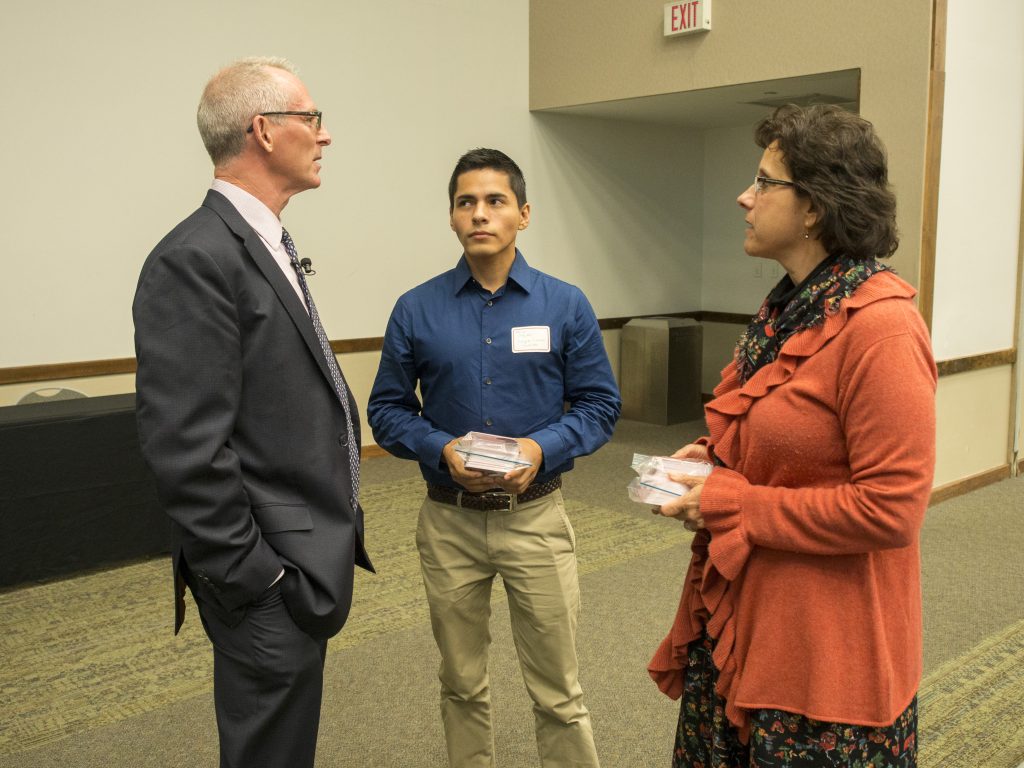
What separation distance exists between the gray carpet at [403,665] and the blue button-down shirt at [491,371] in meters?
1.00

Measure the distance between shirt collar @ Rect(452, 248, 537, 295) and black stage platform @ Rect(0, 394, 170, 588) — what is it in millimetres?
2446

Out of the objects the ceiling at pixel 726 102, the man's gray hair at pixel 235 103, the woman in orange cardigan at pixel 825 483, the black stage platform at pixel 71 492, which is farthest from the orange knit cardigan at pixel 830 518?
the ceiling at pixel 726 102

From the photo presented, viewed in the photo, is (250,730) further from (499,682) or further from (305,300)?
(499,682)

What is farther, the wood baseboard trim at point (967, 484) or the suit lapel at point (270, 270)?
the wood baseboard trim at point (967, 484)

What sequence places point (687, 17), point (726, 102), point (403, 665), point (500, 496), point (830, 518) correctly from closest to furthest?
point (830, 518), point (500, 496), point (403, 665), point (687, 17), point (726, 102)

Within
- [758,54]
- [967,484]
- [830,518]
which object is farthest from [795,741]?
[758,54]

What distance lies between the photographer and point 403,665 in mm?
3098

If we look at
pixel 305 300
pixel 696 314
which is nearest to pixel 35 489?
pixel 305 300

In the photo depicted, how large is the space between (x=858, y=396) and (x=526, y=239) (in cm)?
569

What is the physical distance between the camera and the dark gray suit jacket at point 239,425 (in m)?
1.44

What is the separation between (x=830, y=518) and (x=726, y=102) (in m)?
5.53

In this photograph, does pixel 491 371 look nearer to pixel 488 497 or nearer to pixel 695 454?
pixel 488 497

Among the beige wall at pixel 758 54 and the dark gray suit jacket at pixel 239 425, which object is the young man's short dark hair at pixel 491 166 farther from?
the beige wall at pixel 758 54

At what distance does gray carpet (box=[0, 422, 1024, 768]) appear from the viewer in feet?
8.49
